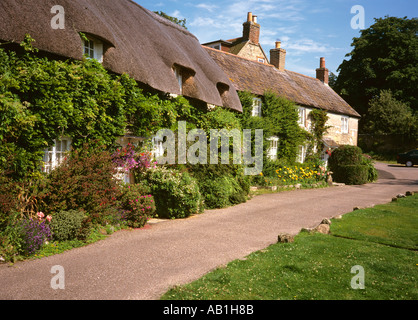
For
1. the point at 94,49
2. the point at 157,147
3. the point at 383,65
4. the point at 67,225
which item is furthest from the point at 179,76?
the point at 383,65

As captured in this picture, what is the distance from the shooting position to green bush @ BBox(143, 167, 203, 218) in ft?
31.9

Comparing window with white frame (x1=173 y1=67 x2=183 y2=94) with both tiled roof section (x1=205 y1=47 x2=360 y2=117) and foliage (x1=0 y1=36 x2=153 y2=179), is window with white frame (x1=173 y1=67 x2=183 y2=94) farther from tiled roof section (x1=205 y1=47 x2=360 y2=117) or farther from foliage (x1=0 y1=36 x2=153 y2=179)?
tiled roof section (x1=205 y1=47 x2=360 y2=117)

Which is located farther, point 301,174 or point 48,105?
point 301,174

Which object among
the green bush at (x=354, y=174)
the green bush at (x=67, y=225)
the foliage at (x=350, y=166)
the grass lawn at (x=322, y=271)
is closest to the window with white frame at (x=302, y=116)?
the foliage at (x=350, y=166)

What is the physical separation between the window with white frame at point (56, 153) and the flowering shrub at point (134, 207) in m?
1.65

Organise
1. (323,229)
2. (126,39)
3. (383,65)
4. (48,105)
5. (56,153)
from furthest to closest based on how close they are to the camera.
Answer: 1. (383,65)
2. (126,39)
3. (56,153)
4. (323,229)
5. (48,105)

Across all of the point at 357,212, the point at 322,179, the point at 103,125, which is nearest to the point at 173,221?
the point at 103,125

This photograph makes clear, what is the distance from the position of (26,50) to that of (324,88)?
25226mm

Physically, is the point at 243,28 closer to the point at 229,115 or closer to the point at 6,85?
the point at 229,115

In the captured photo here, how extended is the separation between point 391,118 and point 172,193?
3437 cm

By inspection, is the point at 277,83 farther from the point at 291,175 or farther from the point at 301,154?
the point at 291,175

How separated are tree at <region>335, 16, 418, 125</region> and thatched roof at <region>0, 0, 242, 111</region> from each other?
108ft

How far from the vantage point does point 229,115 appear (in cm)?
1412

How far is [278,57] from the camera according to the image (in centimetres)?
2525
